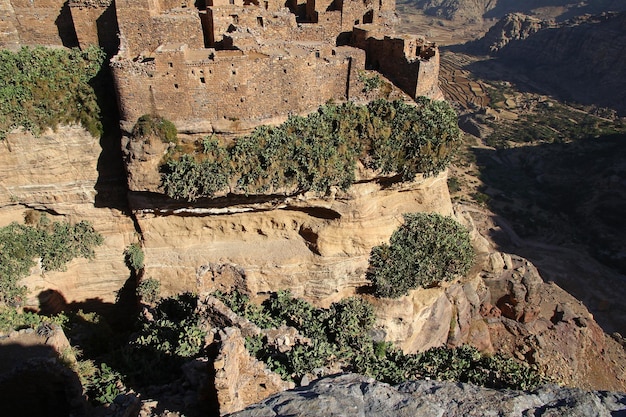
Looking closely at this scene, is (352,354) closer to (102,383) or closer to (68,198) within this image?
(102,383)

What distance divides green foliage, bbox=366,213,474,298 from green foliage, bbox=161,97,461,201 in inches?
117

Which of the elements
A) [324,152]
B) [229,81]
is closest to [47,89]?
[229,81]

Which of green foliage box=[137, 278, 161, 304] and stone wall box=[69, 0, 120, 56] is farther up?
stone wall box=[69, 0, 120, 56]

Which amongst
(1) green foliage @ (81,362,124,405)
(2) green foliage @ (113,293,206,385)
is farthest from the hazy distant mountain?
(1) green foliage @ (81,362,124,405)

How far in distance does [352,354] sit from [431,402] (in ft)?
26.3

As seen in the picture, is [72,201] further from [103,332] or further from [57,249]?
[103,332]

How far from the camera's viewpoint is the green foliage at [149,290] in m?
20.6

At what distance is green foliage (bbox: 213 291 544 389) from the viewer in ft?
48.0

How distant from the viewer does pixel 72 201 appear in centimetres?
2056

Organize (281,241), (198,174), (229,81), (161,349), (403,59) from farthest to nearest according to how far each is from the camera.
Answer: (281,241) → (403,59) → (229,81) → (198,174) → (161,349)

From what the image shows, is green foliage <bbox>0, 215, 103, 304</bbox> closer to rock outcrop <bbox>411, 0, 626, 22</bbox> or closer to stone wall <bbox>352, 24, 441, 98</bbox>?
stone wall <bbox>352, 24, 441, 98</bbox>

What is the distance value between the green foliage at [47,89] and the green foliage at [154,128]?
2420 millimetres

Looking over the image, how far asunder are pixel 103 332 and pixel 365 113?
14145 mm

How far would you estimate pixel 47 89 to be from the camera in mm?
19219
